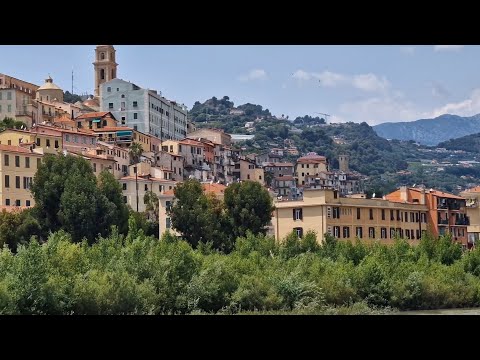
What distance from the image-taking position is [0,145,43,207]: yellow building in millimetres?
27703

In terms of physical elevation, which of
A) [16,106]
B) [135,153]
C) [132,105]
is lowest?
[135,153]

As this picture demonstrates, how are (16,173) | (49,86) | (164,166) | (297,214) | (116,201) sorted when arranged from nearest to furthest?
(116,201)
(297,214)
(16,173)
(164,166)
(49,86)

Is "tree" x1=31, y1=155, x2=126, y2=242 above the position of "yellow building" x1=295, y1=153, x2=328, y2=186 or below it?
below

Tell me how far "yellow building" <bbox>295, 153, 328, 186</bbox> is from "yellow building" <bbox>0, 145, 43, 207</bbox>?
24198mm

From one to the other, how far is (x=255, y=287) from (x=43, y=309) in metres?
4.09

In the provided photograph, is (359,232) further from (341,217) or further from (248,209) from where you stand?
(248,209)

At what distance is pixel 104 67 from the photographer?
1861 inches

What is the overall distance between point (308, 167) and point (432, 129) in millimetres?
85789

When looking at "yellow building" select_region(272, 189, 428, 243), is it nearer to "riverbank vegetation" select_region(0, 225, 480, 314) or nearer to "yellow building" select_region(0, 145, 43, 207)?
"riverbank vegetation" select_region(0, 225, 480, 314)

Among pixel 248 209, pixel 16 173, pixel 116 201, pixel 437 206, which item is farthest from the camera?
pixel 437 206

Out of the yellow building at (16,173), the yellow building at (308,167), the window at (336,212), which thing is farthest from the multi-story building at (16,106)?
the yellow building at (308,167)

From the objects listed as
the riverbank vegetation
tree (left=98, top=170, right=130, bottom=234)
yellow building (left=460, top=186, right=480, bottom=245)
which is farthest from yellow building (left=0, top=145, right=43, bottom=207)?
yellow building (left=460, top=186, right=480, bottom=245)

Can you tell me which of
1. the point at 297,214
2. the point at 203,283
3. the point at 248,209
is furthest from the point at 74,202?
the point at 203,283
